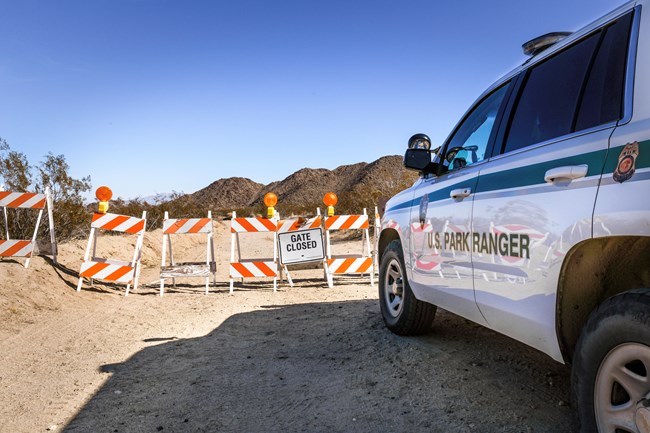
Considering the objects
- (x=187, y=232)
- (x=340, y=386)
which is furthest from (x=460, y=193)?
(x=187, y=232)

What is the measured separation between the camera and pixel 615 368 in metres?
1.83

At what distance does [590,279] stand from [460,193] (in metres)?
1.19

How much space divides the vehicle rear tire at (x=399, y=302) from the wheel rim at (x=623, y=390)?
2474 millimetres

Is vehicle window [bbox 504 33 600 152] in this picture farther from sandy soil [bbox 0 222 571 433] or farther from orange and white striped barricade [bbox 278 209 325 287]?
orange and white striped barricade [bbox 278 209 325 287]

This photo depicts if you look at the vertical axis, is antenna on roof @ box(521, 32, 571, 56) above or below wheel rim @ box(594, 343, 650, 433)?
above

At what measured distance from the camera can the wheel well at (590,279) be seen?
2069 mm

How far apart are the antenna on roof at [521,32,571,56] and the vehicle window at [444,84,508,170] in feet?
0.91

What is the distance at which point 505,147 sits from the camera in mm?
3020

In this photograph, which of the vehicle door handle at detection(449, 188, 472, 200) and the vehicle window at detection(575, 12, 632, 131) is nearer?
the vehicle window at detection(575, 12, 632, 131)

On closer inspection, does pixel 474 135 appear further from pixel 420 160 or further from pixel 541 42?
pixel 541 42

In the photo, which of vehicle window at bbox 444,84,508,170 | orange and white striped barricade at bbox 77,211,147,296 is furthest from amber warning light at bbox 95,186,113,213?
vehicle window at bbox 444,84,508,170

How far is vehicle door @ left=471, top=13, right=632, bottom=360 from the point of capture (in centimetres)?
209

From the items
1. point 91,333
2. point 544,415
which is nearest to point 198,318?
point 91,333

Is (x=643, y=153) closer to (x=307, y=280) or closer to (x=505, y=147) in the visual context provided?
(x=505, y=147)
